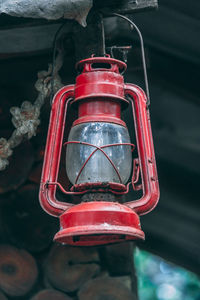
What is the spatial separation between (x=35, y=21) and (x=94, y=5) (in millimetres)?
252

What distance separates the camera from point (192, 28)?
9.47ft

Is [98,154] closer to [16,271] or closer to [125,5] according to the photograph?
[125,5]

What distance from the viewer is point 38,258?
2742 mm

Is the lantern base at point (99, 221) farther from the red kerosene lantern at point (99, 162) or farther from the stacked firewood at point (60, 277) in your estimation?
the stacked firewood at point (60, 277)

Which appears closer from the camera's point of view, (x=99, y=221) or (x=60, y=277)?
(x=99, y=221)

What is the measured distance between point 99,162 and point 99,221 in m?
0.23

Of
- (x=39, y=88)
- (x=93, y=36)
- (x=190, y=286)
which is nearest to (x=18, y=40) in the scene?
(x=39, y=88)

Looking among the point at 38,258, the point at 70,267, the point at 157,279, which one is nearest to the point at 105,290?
the point at 70,267

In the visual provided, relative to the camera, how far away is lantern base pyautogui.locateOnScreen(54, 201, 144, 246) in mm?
1531

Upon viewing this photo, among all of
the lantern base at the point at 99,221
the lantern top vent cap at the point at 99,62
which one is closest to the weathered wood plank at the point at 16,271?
the lantern base at the point at 99,221

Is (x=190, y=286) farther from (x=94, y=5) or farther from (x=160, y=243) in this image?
(x=94, y=5)

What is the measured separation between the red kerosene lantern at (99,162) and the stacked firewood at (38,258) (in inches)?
38.0

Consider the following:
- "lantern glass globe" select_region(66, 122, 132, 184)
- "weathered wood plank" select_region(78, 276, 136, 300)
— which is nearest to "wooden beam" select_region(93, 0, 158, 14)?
"lantern glass globe" select_region(66, 122, 132, 184)

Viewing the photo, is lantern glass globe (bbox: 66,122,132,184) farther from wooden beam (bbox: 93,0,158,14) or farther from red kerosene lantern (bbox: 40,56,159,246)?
wooden beam (bbox: 93,0,158,14)
